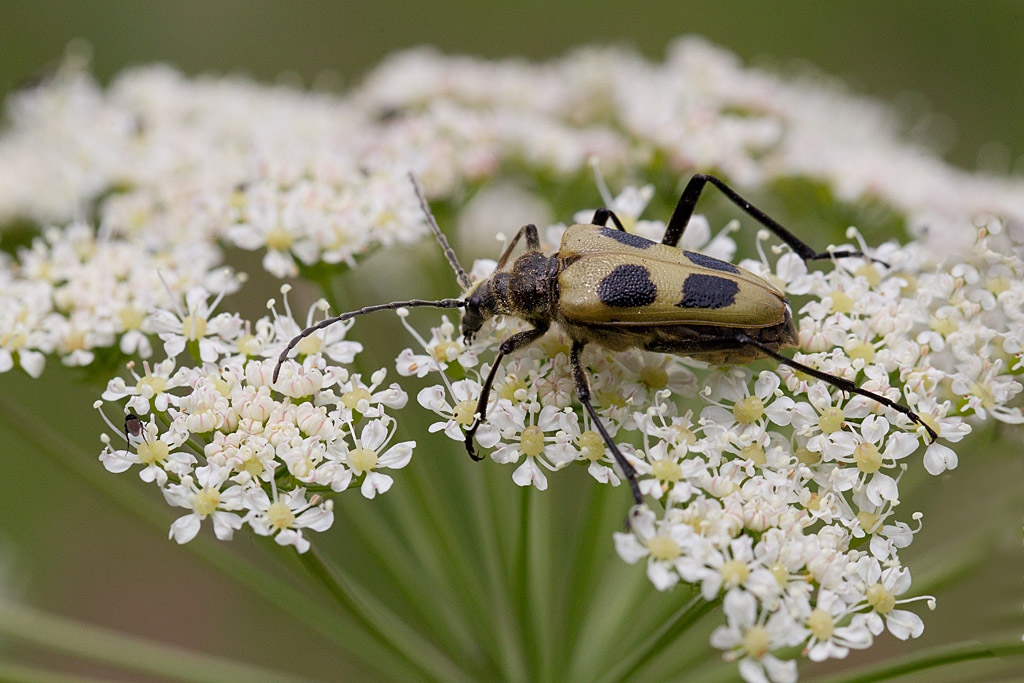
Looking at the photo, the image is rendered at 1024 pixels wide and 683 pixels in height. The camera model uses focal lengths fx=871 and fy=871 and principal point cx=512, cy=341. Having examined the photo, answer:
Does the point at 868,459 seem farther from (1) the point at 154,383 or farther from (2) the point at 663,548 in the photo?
(1) the point at 154,383

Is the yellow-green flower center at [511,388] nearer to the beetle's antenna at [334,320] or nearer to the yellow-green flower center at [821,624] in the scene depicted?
the beetle's antenna at [334,320]

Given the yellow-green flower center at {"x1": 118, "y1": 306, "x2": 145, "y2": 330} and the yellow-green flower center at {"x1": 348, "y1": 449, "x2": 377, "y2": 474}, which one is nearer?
the yellow-green flower center at {"x1": 348, "y1": 449, "x2": 377, "y2": 474}

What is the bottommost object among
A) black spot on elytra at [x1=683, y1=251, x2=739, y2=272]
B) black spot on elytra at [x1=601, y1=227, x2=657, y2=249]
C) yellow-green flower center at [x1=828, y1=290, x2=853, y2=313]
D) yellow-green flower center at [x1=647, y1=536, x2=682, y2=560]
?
yellow-green flower center at [x1=647, y1=536, x2=682, y2=560]

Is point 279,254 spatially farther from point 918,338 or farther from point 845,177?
point 845,177

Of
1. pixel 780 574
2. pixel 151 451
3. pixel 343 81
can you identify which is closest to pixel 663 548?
pixel 780 574

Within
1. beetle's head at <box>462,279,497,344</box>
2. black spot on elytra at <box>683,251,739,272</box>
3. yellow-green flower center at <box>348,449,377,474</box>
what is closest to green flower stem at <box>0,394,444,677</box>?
yellow-green flower center at <box>348,449,377,474</box>

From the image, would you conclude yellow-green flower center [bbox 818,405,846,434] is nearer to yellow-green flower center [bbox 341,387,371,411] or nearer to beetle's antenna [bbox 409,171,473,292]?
beetle's antenna [bbox 409,171,473,292]
